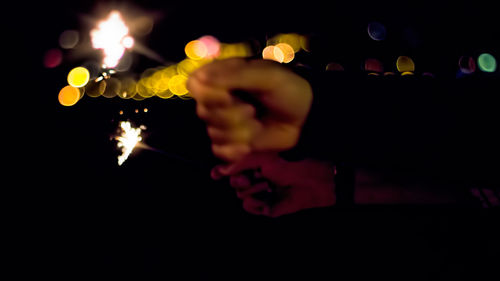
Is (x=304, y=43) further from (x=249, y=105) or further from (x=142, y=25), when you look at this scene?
(x=249, y=105)

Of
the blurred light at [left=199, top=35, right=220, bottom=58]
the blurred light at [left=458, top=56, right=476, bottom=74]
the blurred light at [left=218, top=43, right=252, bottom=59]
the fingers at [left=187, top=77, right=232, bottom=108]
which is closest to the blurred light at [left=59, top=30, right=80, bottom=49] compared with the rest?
the blurred light at [left=199, top=35, right=220, bottom=58]

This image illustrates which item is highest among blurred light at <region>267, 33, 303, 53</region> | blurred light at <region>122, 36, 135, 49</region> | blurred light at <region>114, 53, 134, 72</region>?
blurred light at <region>267, 33, 303, 53</region>

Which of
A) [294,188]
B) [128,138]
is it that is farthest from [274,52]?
[294,188]

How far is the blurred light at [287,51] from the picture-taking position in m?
2.90

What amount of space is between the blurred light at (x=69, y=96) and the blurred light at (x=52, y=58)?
0.26 metres

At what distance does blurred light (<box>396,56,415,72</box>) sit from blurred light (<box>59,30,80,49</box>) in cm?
336

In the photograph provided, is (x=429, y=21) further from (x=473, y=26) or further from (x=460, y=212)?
(x=460, y=212)

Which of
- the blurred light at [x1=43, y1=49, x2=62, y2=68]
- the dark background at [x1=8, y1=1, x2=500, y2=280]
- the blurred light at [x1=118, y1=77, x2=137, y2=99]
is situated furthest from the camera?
the blurred light at [x1=43, y1=49, x2=62, y2=68]

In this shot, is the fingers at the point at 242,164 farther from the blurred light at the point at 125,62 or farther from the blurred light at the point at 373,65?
the blurred light at the point at 373,65

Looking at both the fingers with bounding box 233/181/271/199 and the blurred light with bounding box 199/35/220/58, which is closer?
the fingers with bounding box 233/181/271/199

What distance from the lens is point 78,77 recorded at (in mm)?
2547

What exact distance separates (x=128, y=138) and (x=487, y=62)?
343 centimetres

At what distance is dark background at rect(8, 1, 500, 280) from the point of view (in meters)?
0.73

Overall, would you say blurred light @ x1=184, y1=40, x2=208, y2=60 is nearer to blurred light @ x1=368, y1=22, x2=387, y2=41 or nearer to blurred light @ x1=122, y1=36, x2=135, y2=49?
blurred light @ x1=122, y1=36, x2=135, y2=49
